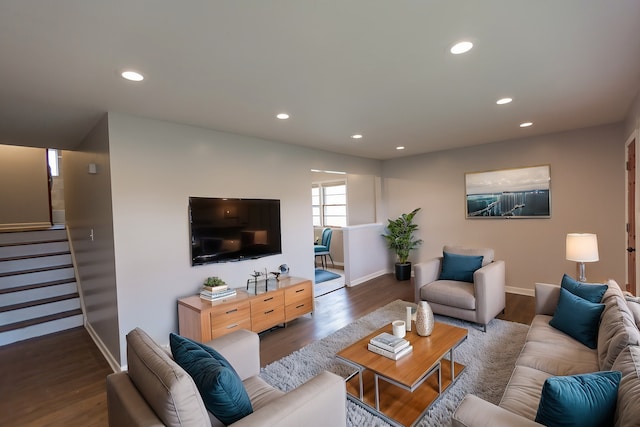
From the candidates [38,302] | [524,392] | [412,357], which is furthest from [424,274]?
[38,302]

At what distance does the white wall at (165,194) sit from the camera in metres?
2.87

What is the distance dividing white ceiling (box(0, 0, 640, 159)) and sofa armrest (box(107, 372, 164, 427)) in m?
1.75

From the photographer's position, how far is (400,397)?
7.28ft

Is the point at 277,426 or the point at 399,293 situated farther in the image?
the point at 399,293

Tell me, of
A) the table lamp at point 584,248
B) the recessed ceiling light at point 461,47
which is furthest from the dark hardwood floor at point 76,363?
the recessed ceiling light at point 461,47

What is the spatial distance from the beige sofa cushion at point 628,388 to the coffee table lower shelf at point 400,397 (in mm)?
1098

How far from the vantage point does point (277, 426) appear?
4.02 ft

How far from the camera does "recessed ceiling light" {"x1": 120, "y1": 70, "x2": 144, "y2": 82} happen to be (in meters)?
2.06

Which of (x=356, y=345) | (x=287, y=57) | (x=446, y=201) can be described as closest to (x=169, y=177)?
(x=287, y=57)

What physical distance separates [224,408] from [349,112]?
8.84ft

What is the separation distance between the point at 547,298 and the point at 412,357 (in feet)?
5.28

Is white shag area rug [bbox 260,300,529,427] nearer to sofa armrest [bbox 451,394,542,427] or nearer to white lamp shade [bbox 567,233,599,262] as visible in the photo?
sofa armrest [bbox 451,394,542,427]

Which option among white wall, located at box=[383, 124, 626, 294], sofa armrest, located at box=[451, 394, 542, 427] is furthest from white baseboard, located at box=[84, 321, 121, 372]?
white wall, located at box=[383, 124, 626, 294]

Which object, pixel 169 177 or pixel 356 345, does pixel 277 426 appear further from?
pixel 169 177
